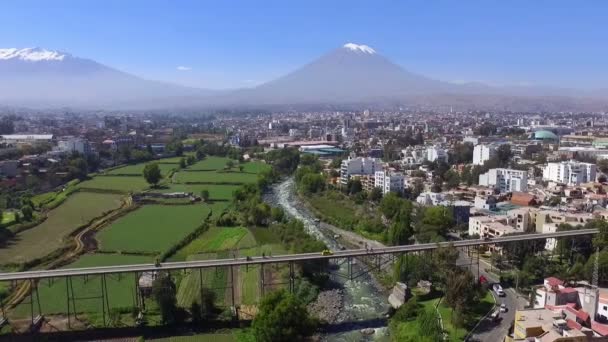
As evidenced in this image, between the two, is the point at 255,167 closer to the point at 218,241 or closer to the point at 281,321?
the point at 218,241

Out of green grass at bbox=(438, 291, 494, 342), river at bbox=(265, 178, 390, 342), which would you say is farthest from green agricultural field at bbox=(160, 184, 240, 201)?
green grass at bbox=(438, 291, 494, 342)

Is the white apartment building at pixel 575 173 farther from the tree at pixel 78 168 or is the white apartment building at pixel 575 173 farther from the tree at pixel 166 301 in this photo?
the tree at pixel 78 168

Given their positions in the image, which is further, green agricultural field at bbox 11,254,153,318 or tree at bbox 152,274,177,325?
green agricultural field at bbox 11,254,153,318

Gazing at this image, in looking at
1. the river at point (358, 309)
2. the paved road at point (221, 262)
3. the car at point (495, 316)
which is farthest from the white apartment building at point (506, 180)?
the car at point (495, 316)

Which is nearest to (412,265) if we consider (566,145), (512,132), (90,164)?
(90,164)

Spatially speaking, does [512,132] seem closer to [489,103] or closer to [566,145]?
[566,145]

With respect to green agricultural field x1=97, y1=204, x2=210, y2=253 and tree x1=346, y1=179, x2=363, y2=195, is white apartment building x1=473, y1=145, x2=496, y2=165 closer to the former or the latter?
tree x1=346, y1=179, x2=363, y2=195
